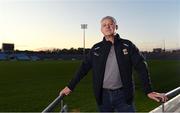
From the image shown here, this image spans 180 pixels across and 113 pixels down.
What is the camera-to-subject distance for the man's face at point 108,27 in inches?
185

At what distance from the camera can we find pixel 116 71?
186 inches

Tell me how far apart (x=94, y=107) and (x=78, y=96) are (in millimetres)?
4267

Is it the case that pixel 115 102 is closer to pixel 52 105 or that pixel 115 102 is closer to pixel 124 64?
pixel 124 64

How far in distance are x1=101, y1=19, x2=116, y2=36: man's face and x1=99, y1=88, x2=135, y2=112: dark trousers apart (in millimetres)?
548

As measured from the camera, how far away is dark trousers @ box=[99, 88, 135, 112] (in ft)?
15.5

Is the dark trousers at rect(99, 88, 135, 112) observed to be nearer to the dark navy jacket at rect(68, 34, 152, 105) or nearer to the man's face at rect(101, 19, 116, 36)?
the dark navy jacket at rect(68, 34, 152, 105)

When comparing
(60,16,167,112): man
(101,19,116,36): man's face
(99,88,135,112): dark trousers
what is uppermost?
(101,19,116,36): man's face

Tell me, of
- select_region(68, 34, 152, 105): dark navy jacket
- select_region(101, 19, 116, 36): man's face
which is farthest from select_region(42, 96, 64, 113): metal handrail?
select_region(101, 19, 116, 36): man's face

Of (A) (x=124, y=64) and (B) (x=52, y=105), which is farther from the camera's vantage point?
(A) (x=124, y=64)

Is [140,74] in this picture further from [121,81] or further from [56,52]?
[56,52]

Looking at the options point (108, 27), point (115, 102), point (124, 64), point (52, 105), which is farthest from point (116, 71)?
point (52, 105)

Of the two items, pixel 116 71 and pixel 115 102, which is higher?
pixel 116 71

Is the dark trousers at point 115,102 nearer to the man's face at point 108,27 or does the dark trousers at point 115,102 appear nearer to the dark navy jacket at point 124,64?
the dark navy jacket at point 124,64

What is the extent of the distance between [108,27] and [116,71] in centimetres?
42
